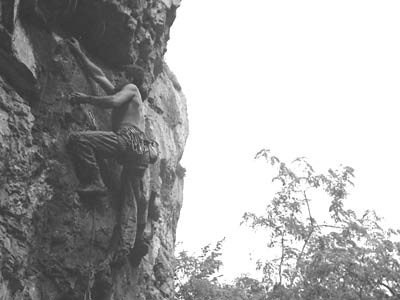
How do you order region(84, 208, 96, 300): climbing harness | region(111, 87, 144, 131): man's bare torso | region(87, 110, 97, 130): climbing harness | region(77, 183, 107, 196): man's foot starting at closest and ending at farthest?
region(84, 208, 96, 300): climbing harness
region(77, 183, 107, 196): man's foot
region(87, 110, 97, 130): climbing harness
region(111, 87, 144, 131): man's bare torso

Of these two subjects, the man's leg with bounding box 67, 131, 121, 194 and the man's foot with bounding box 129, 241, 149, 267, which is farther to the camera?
the man's foot with bounding box 129, 241, 149, 267

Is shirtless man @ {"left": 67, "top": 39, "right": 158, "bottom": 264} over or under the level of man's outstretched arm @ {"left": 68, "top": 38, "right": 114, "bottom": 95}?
under

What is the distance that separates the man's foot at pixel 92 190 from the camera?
638 centimetres

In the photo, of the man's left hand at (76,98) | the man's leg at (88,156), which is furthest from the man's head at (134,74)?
the man's leg at (88,156)

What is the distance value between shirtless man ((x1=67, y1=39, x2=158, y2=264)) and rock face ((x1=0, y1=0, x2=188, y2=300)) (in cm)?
13

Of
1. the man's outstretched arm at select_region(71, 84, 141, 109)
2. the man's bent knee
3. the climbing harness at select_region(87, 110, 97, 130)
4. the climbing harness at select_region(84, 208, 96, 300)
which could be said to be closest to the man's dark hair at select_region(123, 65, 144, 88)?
the man's outstretched arm at select_region(71, 84, 141, 109)

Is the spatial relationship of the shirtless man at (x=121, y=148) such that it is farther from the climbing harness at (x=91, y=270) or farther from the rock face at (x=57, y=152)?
the climbing harness at (x=91, y=270)

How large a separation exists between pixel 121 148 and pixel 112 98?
2.35ft

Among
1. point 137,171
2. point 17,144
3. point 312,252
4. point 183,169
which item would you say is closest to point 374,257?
point 312,252

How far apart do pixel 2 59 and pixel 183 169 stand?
20.2 ft

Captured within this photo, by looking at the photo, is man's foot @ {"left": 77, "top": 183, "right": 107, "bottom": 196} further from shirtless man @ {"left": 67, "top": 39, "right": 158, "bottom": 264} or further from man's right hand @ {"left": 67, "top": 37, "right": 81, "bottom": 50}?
man's right hand @ {"left": 67, "top": 37, "right": 81, "bottom": 50}

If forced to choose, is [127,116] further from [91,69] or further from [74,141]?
[74,141]

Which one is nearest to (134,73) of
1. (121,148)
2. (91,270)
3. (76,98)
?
(76,98)

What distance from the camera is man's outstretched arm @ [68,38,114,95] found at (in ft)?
23.6
